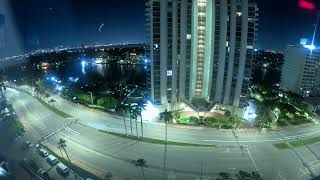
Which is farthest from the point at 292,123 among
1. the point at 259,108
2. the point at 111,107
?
the point at 111,107

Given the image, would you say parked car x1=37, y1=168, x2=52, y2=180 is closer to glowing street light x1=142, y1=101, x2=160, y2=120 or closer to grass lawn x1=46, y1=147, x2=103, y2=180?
grass lawn x1=46, y1=147, x2=103, y2=180

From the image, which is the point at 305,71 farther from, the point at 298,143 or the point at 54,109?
the point at 54,109

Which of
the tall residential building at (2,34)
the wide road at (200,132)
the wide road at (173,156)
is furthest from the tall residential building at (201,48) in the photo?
the tall residential building at (2,34)

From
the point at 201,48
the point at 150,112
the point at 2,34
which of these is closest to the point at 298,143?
the point at 201,48

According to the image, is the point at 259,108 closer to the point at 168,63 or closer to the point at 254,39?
the point at 254,39

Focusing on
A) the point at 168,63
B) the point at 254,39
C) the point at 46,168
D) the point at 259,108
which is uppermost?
the point at 254,39

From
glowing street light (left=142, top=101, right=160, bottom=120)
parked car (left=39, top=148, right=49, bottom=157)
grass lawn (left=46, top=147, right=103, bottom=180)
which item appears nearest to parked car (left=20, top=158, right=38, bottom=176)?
parked car (left=39, top=148, right=49, bottom=157)
